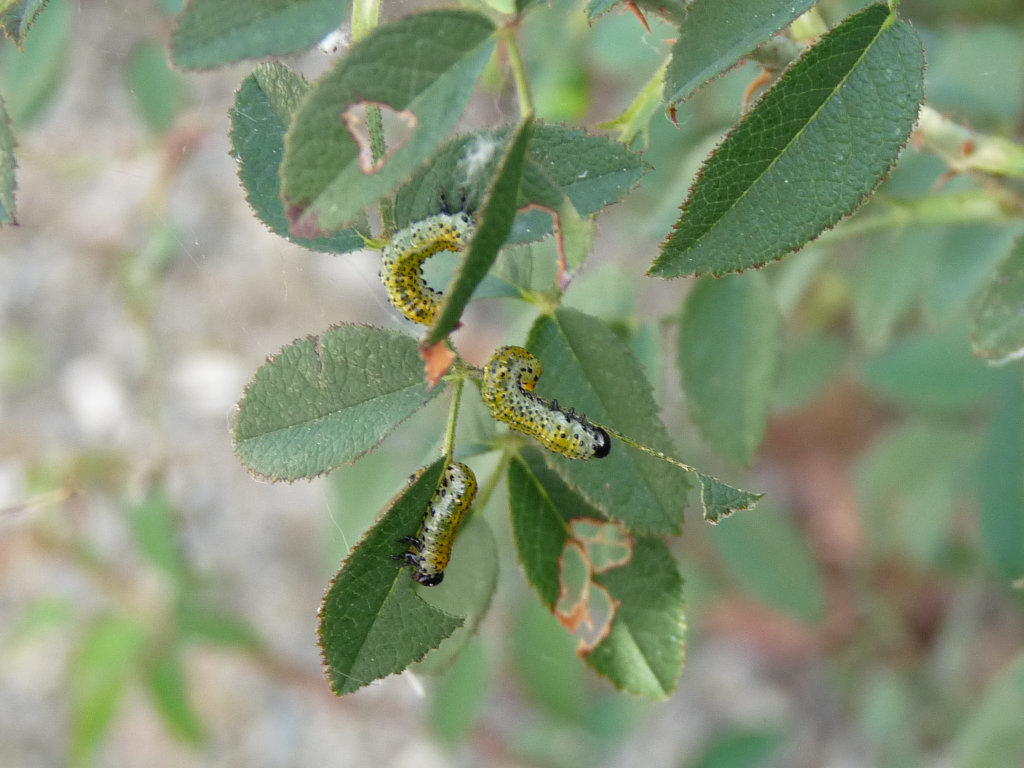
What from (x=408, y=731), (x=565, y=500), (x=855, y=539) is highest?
(x=565, y=500)

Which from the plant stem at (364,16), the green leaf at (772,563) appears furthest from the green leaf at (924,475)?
the plant stem at (364,16)

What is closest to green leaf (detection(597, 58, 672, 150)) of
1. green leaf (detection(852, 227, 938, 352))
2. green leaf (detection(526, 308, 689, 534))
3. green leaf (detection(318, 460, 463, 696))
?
green leaf (detection(526, 308, 689, 534))

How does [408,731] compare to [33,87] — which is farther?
[408,731]

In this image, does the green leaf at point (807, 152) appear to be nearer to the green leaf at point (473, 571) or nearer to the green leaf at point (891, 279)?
the green leaf at point (473, 571)

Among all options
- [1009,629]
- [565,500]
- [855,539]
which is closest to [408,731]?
[855,539]

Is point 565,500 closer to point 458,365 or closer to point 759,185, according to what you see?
point 458,365

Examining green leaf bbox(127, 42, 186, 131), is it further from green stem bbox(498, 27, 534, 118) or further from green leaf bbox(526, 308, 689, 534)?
green stem bbox(498, 27, 534, 118)

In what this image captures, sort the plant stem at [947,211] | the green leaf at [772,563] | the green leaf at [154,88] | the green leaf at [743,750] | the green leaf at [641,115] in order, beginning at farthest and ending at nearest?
the green leaf at [743,750] < the green leaf at [772,563] < the green leaf at [154,88] < the plant stem at [947,211] < the green leaf at [641,115]
